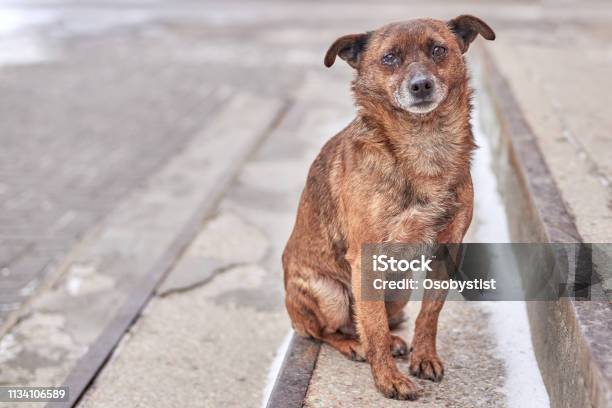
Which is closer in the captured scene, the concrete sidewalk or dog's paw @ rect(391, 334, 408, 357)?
dog's paw @ rect(391, 334, 408, 357)

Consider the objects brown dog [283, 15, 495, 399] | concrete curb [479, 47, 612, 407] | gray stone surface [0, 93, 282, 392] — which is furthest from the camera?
gray stone surface [0, 93, 282, 392]

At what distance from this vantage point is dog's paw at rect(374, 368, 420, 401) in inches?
134

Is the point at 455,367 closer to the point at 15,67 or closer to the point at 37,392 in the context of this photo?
the point at 37,392

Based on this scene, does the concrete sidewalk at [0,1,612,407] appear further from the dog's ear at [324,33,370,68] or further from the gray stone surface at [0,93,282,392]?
the dog's ear at [324,33,370,68]

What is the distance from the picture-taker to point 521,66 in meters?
7.36

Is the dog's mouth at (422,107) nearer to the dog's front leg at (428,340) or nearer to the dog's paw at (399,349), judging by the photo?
the dog's front leg at (428,340)

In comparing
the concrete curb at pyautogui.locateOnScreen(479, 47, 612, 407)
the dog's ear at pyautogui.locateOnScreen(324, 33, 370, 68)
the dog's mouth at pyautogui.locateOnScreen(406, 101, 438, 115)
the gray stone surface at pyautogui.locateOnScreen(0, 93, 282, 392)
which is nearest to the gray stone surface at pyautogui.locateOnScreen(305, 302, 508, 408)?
the concrete curb at pyautogui.locateOnScreen(479, 47, 612, 407)

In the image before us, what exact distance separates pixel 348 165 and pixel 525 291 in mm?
1334

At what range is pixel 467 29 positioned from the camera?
3.63m

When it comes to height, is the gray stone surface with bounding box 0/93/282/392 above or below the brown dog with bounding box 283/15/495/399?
below

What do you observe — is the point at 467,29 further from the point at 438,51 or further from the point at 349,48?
the point at 349,48

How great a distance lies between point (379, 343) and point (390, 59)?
45.2 inches

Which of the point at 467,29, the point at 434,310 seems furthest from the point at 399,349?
the point at 467,29

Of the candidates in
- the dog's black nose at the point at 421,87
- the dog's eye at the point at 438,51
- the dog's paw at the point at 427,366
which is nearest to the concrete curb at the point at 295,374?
the dog's paw at the point at 427,366
